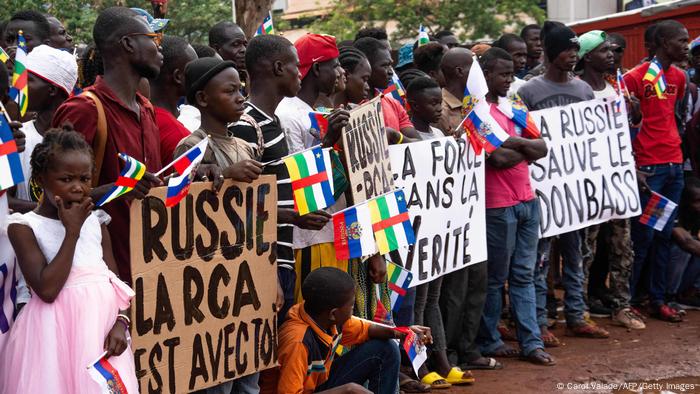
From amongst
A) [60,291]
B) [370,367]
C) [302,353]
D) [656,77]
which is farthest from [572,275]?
[60,291]

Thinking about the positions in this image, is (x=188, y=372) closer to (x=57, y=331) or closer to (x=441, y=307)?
(x=57, y=331)

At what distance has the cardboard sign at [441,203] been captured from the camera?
7305mm

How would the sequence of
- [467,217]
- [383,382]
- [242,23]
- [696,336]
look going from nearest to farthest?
[383,382] < [467,217] < [696,336] < [242,23]

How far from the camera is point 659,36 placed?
Result: 10016 mm

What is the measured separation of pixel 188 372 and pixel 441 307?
10.8 ft

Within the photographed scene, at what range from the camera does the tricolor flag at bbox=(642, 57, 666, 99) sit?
9.59m

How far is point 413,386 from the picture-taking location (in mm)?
7301

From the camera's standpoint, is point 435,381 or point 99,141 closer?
point 99,141

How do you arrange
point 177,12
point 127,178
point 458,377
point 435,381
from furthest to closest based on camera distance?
point 177,12
point 458,377
point 435,381
point 127,178

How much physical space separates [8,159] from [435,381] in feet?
13.1

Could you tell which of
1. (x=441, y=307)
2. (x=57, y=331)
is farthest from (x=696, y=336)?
(x=57, y=331)

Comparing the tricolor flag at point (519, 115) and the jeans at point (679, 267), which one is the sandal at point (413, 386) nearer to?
the tricolor flag at point (519, 115)

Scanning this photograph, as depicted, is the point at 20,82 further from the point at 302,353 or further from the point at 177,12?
the point at 177,12
